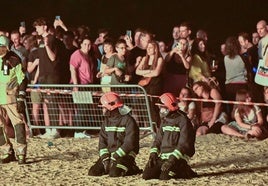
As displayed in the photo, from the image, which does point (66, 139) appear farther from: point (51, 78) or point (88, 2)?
point (88, 2)

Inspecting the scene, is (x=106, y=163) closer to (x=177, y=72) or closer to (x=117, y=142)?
(x=117, y=142)

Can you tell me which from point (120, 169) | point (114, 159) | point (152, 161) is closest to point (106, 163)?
point (114, 159)

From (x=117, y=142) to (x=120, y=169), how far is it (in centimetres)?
48

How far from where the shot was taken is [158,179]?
11180mm

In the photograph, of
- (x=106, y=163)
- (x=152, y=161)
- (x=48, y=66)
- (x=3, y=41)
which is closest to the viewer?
(x=152, y=161)

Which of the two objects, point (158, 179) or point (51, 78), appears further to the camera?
point (51, 78)

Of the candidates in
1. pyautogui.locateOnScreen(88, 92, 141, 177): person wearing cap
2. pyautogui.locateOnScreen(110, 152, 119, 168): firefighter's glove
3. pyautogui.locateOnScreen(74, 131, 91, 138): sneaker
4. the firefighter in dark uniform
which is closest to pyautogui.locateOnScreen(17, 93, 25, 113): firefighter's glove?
pyautogui.locateOnScreen(88, 92, 141, 177): person wearing cap

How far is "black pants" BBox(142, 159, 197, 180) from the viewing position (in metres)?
11.1

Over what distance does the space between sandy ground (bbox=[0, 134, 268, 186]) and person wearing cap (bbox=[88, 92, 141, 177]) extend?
0.17 meters

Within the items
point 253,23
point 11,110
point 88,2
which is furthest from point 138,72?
point 88,2

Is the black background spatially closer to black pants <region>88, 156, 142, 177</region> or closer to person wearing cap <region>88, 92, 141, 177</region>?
person wearing cap <region>88, 92, 141, 177</region>

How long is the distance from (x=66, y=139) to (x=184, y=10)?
9767mm

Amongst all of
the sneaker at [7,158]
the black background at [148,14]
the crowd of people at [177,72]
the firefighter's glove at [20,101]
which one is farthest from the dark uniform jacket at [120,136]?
the black background at [148,14]

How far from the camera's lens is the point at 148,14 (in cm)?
2483
